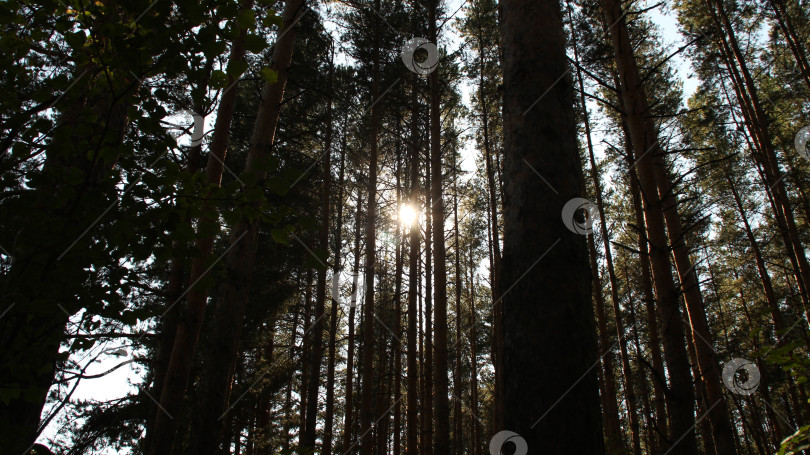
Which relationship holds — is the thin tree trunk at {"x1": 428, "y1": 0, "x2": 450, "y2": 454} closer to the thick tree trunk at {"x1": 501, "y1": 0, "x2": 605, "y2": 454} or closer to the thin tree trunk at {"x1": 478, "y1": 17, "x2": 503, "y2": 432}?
the thin tree trunk at {"x1": 478, "y1": 17, "x2": 503, "y2": 432}

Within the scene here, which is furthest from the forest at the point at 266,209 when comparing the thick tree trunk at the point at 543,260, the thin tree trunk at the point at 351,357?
the thin tree trunk at the point at 351,357

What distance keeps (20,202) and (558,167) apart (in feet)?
6.47

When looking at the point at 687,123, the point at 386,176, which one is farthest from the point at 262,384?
the point at 687,123

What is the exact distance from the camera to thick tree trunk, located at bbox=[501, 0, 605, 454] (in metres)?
1.34

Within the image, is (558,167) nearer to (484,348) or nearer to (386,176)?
(386,176)

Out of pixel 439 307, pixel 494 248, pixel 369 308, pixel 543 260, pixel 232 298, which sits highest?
pixel 494 248

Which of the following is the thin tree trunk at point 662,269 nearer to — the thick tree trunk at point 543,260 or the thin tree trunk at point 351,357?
the thick tree trunk at point 543,260


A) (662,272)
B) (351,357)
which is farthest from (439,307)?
(351,357)

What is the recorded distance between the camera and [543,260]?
1521mm

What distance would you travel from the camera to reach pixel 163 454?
4246 millimetres

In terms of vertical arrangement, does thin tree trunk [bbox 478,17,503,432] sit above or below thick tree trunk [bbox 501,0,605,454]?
above

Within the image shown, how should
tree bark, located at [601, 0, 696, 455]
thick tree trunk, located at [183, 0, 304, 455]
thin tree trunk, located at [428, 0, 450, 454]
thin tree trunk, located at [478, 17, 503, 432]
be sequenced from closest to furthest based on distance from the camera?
tree bark, located at [601, 0, 696, 455] → thick tree trunk, located at [183, 0, 304, 455] → thin tree trunk, located at [428, 0, 450, 454] → thin tree trunk, located at [478, 17, 503, 432]

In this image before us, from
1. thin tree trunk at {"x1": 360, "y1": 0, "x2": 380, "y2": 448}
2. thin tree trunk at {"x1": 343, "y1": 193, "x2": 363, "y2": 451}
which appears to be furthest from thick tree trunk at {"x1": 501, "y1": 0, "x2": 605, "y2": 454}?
thin tree trunk at {"x1": 343, "y1": 193, "x2": 363, "y2": 451}

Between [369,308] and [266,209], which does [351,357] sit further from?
[266,209]
